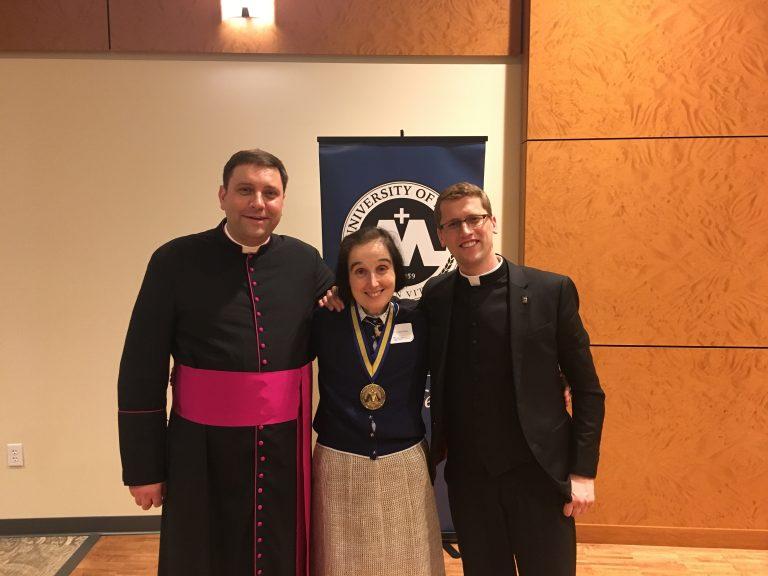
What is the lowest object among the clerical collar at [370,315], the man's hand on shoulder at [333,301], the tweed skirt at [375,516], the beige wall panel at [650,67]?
the tweed skirt at [375,516]

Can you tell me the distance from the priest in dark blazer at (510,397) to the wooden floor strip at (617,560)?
119 cm

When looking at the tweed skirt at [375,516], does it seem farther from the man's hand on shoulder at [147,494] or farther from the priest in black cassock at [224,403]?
the man's hand on shoulder at [147,494]

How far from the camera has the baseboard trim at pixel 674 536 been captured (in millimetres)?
2853

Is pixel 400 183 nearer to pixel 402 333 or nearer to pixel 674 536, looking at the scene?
pixel 402 333

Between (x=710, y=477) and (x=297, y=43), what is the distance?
3.33 m

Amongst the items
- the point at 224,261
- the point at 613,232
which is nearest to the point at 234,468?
the point at 224,261

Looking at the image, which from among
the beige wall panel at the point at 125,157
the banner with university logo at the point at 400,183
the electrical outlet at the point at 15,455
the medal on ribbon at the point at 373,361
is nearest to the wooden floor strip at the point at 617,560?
the electrical outlet at the point at 15,455

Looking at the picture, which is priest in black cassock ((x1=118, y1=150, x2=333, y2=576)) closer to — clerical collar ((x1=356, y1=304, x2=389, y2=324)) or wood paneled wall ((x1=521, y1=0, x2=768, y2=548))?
clerical collar ((x1=356, y1=304, x2=389, y2=324))

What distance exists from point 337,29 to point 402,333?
1924mm

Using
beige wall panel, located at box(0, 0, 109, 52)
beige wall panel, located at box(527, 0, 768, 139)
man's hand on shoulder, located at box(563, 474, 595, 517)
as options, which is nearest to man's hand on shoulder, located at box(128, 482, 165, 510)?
man's hand on shoulder, located at box(563, 474, 595, 517)

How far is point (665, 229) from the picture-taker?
8.93 ft

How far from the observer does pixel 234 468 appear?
169cm

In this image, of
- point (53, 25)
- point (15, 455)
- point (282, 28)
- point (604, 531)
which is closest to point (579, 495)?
point (604, 531)

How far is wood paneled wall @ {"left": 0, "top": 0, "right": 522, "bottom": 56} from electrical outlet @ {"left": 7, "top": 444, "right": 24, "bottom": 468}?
7.29 feet
